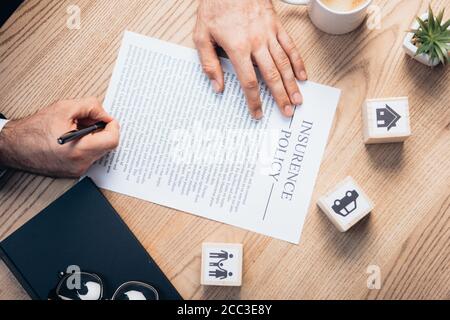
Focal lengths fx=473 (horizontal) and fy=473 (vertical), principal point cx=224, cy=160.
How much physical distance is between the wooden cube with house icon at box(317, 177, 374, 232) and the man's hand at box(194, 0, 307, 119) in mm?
179

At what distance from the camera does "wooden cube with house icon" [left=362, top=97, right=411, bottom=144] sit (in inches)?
34.6

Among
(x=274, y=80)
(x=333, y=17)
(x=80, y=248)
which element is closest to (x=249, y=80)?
(x=274, y=80)

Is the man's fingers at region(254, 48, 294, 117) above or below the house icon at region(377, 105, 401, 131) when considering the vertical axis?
above

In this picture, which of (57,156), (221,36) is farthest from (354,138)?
(57,156)

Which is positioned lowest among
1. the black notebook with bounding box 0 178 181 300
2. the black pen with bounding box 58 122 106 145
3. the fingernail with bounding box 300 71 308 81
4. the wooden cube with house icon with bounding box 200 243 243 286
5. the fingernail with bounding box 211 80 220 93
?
the wooden cube with house icon with bounding box 200 243 243 286

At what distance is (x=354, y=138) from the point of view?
921 millimetres

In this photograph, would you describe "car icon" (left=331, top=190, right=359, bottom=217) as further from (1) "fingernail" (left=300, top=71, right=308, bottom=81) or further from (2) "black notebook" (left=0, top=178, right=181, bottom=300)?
(2) "black notebook" (left=0, top=178, right=181, bottom=300)

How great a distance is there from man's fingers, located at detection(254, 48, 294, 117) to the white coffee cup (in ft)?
0.37

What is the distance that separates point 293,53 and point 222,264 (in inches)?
17.0

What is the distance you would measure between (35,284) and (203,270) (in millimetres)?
315

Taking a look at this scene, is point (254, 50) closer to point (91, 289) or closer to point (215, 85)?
point (215, 85)

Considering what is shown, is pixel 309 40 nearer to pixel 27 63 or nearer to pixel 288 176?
pixel 288 176

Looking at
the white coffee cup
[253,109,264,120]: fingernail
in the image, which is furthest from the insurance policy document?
the white coffee cup

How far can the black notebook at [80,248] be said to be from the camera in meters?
0.89
